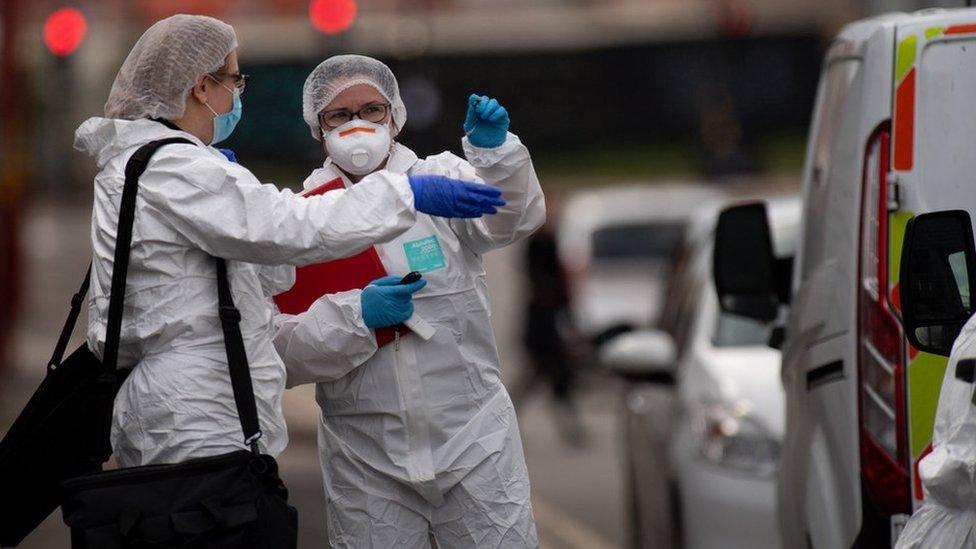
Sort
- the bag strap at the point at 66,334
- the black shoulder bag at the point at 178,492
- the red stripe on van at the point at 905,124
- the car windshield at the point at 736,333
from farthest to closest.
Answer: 1. the car windshield at the point at 736,333
2. the red stripe on van at the point at 905,124
3. the bag strap at the point at 66,334
4. the black shoulder bag at the point at 178,492

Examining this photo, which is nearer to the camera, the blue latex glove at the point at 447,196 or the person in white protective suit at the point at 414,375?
the blue latex glove at the point at 447,196

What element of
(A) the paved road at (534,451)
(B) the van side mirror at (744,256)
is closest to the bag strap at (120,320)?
(B) the van side mirror at (744,256)

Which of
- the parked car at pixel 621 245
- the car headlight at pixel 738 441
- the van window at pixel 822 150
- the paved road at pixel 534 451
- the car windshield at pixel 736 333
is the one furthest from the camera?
the parked car at pixel 621 245

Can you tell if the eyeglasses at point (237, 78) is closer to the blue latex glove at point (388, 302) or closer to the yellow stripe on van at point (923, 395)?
the blue latex glove at point (388, 302)

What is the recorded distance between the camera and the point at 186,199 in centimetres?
424

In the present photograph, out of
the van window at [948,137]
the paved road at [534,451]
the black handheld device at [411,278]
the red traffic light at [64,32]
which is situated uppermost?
the red traffic light at [64,32]

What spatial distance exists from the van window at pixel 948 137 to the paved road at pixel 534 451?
515 centimetres

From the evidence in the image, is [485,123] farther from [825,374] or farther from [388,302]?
[825,374]

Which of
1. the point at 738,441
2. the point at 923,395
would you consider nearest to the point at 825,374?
the point at 923,395

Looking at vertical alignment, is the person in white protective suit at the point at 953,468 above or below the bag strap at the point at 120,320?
below

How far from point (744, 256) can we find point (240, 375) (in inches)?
97.2

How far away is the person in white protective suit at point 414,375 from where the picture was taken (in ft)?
15.7

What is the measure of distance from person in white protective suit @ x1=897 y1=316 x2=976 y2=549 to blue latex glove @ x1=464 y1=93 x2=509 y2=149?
1.29 metres

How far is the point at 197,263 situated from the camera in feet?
14.2
